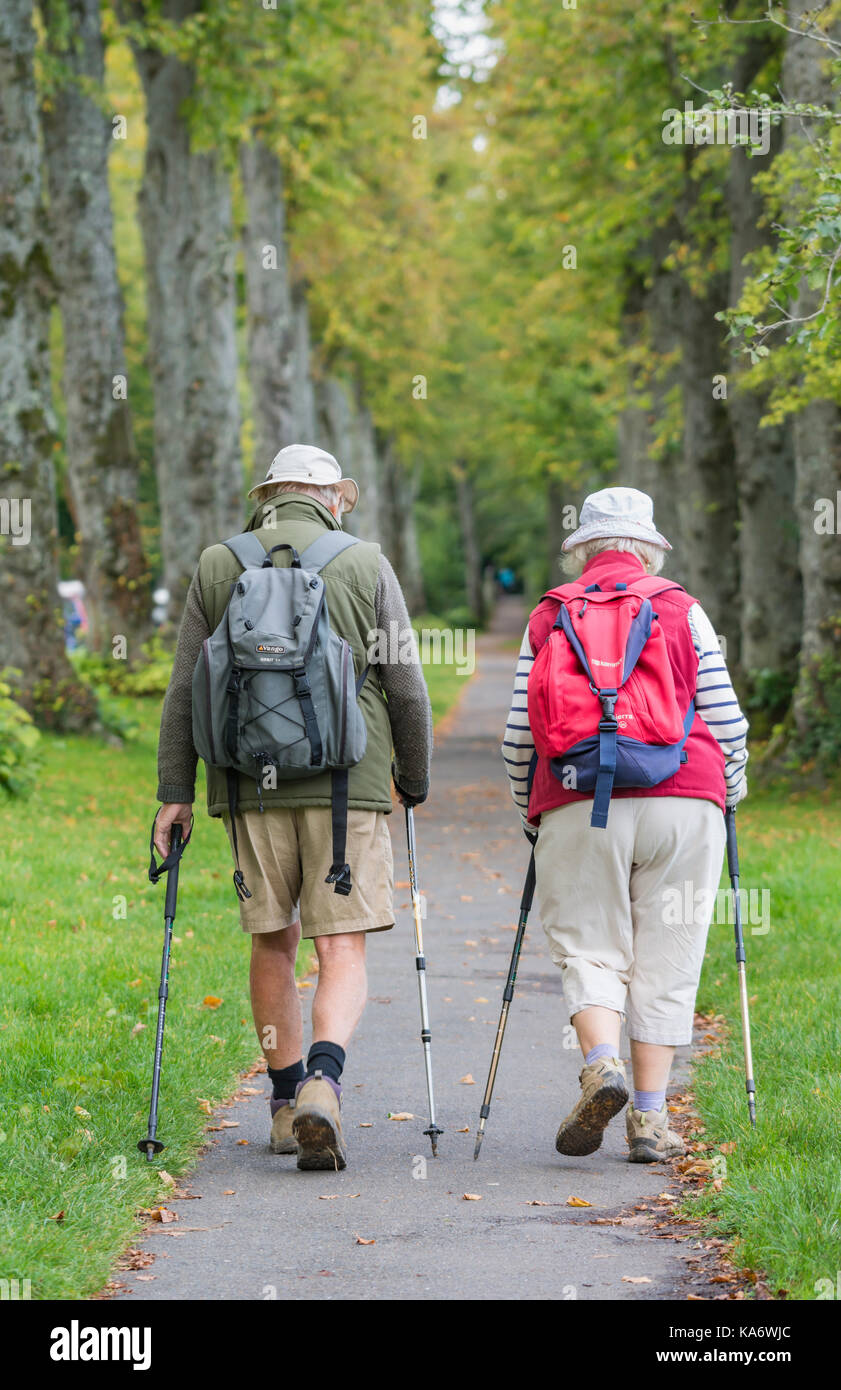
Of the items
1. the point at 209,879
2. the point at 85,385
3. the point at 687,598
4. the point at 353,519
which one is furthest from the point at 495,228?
the point at 687,598

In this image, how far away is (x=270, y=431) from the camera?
76.7ft

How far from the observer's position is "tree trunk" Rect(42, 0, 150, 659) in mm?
20078

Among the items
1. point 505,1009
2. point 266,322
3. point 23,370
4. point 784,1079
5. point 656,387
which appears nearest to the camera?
point 505,1009

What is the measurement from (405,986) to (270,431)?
16.1m

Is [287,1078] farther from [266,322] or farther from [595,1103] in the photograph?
[266,322]

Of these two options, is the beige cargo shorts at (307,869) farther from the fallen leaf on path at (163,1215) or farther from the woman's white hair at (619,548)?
the woman's white hair at (619,548)

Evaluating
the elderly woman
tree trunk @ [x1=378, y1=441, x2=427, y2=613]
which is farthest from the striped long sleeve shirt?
tree trunk @ [x1=378, y1=441, x2=427, y2=613]

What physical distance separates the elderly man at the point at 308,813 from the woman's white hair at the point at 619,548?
2.00ft

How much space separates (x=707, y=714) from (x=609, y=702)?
1.43 feet

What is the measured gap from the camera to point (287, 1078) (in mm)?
5500

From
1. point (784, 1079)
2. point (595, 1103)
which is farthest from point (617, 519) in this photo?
point (784, 1079)

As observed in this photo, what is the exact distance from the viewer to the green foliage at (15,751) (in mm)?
11812

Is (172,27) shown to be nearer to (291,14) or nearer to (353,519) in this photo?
(291,14)

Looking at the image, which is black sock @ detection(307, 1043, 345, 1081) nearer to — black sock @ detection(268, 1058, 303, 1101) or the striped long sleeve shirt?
black sock @ detection(268, 1058, 303, 1101)
